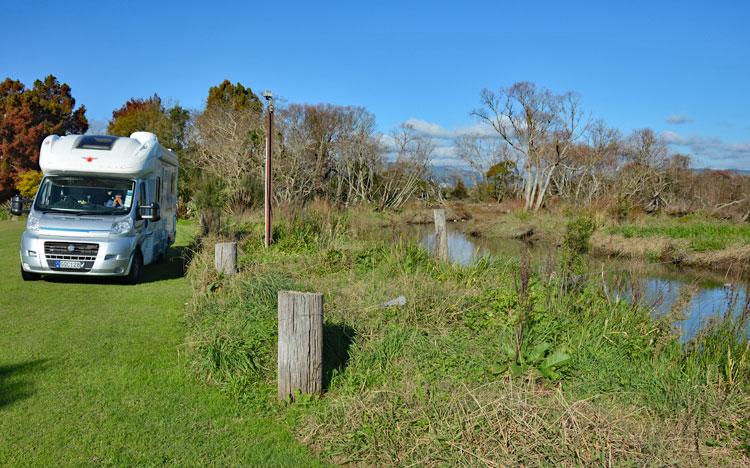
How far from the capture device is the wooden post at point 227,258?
31.9 feet

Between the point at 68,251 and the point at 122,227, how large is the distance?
969 millimetres

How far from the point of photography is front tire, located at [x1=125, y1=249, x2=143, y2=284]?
11524mm

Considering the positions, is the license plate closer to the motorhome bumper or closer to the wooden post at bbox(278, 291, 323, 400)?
the motorhome bumper

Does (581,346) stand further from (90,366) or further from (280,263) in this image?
(280,263)

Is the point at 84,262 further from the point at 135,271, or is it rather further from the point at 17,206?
the point at 17,206

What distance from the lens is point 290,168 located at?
31.2m

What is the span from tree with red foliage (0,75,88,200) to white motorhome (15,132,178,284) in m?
28.3

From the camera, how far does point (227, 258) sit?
32.1 feet

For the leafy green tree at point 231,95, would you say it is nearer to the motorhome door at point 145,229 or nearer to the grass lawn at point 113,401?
the motorhome door at point 145,229

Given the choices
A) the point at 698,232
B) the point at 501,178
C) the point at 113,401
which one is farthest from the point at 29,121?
the point at 113,401

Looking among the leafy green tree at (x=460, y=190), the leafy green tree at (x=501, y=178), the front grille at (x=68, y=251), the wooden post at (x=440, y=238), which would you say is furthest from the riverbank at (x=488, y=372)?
the leafy green tree at (x=460, y=190)

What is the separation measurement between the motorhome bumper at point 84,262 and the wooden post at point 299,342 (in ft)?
21.2

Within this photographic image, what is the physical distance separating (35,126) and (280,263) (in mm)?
34876

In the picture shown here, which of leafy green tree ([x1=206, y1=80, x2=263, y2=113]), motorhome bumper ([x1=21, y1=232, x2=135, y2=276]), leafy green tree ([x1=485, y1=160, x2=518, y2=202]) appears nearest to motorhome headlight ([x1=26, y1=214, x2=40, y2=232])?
motorhome bumper ([x1=21, y1=232, x2=135, y2=276])
